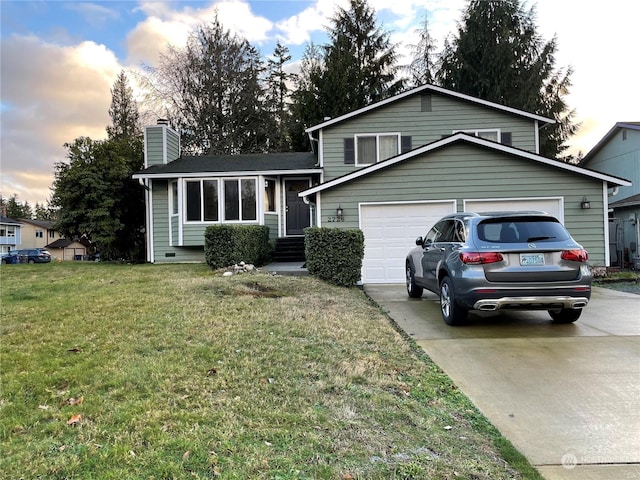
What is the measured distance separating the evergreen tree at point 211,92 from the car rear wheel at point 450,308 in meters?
24.2

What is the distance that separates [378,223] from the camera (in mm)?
11367

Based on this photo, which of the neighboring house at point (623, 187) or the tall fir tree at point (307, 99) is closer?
the neighboring house at point (623, 187)

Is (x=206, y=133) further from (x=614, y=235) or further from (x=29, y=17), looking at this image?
(x=614, y=235)

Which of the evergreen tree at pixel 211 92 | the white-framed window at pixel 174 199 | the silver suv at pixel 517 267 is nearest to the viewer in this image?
the silver suv at pixel 517 267

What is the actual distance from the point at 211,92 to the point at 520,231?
85.9ft

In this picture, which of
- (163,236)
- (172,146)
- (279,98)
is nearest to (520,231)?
(163,236)

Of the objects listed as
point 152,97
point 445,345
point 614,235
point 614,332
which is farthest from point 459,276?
point 152,97

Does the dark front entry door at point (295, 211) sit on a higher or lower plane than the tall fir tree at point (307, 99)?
lower

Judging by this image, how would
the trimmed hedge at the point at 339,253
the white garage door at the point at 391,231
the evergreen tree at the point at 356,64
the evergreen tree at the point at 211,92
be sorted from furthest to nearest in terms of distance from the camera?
1. the evergreen tree at the point at 211,92
2. the evergreen tree at the point at 356,64
3. the white garage door at the point at 391,231
4. the trimmed hedge at the point at 339,253

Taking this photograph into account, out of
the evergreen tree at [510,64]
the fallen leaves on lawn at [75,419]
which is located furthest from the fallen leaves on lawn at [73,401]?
the evergreen tree at [510,64]

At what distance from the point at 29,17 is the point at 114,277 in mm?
5946

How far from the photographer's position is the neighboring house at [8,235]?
54.0m

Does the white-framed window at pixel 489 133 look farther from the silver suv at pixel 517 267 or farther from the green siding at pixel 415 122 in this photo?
the silver suv at pixel 517 267

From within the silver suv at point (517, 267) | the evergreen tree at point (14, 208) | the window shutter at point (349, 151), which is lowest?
the silver suv at point (517, 267)
